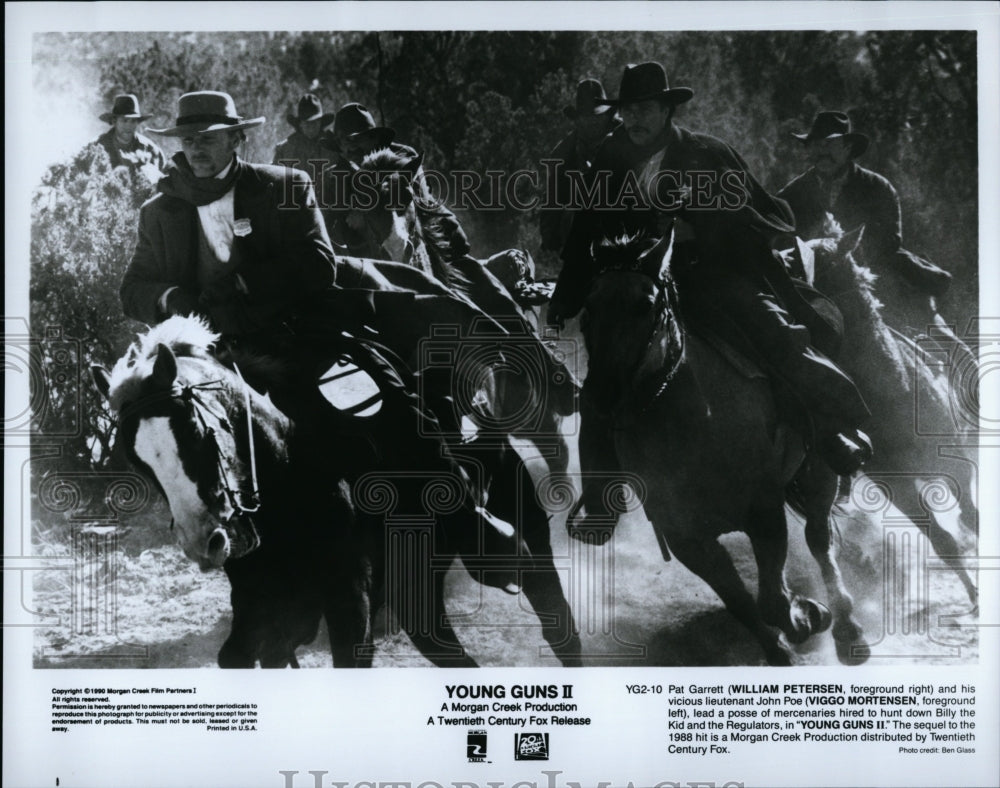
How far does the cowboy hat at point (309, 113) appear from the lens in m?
4.30

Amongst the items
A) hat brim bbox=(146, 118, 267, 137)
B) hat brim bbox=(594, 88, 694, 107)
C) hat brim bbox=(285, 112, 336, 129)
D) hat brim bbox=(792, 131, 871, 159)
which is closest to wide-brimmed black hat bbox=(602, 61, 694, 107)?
hat brim bbox=(594, 88, 694, 107)

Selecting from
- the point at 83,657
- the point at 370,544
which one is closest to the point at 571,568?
the point at 370,544

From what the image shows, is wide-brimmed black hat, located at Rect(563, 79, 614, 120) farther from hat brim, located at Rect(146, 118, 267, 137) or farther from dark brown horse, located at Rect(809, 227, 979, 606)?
dark brown horse, located at Rect(809, 227, 979, 606)

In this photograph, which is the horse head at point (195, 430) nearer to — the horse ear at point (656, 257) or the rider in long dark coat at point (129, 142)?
the rider in long dark coat at point (129, 142)

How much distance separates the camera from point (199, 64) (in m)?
4.29

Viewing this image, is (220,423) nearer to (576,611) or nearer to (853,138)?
(576,611)

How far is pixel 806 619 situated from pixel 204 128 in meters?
3.41

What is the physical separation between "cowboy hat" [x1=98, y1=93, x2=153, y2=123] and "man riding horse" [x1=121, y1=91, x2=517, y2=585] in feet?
0.60

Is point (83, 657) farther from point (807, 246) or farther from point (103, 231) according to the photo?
point (807, 246)

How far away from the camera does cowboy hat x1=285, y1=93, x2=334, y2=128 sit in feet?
14.1

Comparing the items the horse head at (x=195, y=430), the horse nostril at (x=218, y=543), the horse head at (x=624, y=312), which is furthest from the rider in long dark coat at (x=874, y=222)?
the horse nostril at (x=218, y=543)

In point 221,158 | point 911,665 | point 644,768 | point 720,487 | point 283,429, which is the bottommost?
point 644,768

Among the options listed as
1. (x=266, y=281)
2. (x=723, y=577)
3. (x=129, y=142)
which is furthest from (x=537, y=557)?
(x=129, y=142)

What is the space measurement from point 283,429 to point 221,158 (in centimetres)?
122
